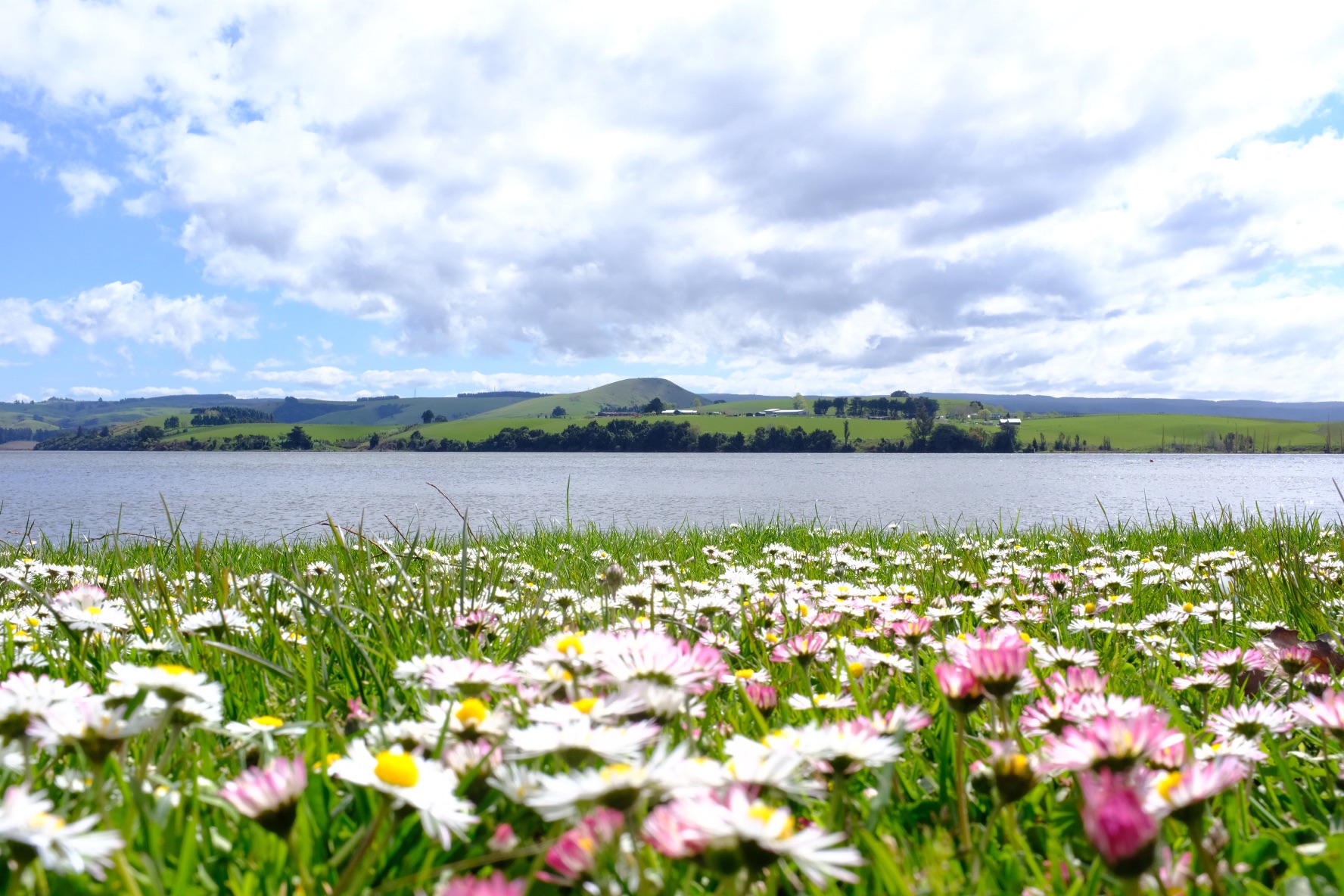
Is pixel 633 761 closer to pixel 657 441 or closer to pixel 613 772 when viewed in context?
pixel 613 772

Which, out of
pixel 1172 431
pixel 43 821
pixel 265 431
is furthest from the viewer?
pixel 1172 431

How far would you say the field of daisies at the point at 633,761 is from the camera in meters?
1.13

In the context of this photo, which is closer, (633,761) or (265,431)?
(633,761)

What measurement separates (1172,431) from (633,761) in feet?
626

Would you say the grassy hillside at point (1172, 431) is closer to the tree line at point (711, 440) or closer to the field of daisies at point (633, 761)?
the tree line at point (711, 440)

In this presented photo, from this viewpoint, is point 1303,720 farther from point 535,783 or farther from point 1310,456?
point 1310,456

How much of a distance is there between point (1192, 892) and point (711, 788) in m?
0.85

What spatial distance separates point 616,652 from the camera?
167 cm

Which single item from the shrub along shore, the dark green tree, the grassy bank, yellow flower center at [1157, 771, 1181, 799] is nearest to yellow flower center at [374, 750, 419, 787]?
yellow flower center at [1157, 771, 1181, 799]

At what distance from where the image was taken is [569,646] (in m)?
1.73

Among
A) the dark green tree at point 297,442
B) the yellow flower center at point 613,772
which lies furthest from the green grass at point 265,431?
the yellow flower center at point 613,772

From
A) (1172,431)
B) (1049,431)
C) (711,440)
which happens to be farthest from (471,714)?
(1172,431)

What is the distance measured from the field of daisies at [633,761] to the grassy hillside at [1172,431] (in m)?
166

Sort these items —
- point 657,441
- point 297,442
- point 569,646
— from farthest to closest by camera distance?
→ point 297,442 < point 657,441 < point 569,646
